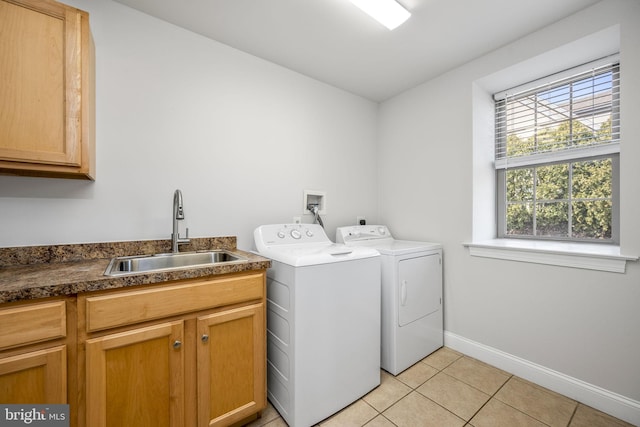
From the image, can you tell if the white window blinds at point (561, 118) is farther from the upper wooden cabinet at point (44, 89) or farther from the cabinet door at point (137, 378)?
the upper wooden cabinet at point (44, 89)

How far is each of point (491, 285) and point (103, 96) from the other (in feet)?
9.70

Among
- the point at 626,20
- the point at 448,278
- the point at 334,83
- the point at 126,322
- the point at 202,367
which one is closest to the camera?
the point at 126,322

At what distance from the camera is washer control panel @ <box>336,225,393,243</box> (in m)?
2.31

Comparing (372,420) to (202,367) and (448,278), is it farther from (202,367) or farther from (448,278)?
(448,278)

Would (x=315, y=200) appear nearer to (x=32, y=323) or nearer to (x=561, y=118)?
(x=32, y=323)

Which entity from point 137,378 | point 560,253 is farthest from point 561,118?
point 137,378

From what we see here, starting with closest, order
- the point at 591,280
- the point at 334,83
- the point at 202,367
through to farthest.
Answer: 1. the point at 202,367
2. the point at 591,280
3. the point at 334,83

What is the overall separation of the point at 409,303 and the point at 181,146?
1996mm

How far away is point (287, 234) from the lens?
1997 millimetres

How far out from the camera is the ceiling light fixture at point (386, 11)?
1514 millimetres

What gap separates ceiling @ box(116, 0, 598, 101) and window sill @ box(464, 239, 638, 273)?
4.94ft

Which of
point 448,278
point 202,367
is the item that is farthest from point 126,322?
point 448,278

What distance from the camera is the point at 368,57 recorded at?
2.12m

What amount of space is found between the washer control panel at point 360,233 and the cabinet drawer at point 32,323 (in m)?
1.77
